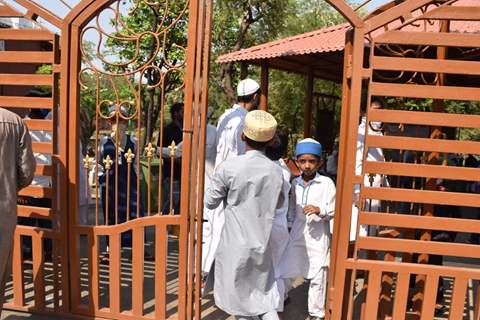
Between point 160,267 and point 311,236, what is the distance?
1236mm

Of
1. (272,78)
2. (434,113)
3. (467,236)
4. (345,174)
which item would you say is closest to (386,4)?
(434,113)

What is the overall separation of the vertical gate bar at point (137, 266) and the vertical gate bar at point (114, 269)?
13 centimetres

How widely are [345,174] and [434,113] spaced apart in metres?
0.67

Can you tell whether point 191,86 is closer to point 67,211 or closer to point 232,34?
point 67,211

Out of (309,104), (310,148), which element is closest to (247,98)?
(310,148)

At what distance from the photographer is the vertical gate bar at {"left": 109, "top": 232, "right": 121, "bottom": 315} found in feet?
10.6

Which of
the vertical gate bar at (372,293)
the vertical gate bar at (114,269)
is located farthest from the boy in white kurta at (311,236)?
the vertical gate bar at (114,269)

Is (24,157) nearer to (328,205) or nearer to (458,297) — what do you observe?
(328,205)

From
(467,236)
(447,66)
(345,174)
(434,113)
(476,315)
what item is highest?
(447,66)

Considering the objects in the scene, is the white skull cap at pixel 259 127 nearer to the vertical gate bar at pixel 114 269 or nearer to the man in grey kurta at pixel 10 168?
the vertical gate bar at pixel 114 269

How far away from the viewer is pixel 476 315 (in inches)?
116

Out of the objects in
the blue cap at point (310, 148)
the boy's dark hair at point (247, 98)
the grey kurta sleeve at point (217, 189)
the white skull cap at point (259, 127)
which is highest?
the boy's dark hair at point (247, 98)

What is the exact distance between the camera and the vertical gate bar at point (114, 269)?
3219 millimetres

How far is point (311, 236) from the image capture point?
11.5 ft
